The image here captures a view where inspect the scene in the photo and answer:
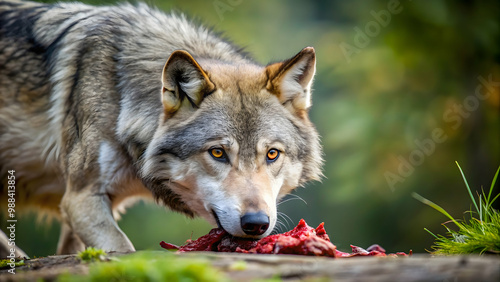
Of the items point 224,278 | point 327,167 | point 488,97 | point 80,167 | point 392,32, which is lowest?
point 327,167

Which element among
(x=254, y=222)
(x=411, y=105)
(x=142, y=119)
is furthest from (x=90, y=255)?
(x=411, y=105)

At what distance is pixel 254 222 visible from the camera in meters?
3.44

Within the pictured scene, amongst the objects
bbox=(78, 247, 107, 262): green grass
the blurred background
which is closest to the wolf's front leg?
bbox=(78, 247, 107, 262): green grass

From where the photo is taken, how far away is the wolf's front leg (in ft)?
14.4

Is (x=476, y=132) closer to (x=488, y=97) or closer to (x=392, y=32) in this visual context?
(x=488, y=97)

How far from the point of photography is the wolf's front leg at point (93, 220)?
4395mm

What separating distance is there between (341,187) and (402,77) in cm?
260

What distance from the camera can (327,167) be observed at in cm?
1356

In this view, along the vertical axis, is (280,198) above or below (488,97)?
below

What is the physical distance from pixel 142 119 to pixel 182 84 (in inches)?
20.9

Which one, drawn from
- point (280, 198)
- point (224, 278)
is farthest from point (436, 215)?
point (224, 278)

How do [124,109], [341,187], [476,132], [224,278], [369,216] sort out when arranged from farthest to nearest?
1. [369,216]
2. [341,187]
3. [476,132]
4. [124,109]
5. [224,278]

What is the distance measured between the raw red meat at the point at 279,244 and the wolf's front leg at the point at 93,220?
73 centimetres

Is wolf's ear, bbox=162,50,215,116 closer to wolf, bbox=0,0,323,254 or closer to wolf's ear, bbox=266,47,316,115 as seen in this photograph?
wolf, bbox=0,0,323,254
